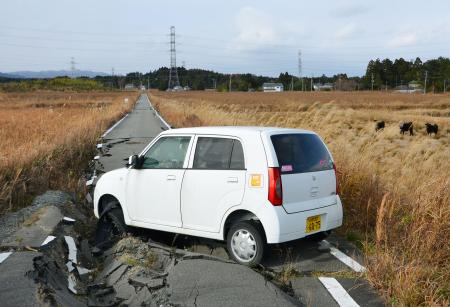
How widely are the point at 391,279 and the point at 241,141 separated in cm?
219

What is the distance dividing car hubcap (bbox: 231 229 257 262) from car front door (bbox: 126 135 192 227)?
83 cm

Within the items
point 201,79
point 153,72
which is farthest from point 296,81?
point 153,72

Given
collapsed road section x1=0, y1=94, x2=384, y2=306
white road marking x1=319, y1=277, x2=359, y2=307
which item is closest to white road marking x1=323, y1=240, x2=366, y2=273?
collapsed road section x1=0, y1=94, x2=384, y2=306

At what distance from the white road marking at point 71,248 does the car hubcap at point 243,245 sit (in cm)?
187

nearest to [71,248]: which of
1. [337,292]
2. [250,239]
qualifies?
[250,239]

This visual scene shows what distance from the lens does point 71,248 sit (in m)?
6.16

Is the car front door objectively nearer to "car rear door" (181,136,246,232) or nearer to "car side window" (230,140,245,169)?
"car rear door" (181,136,246,232)

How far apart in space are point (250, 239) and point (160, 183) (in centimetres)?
145

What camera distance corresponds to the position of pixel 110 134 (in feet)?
70.5

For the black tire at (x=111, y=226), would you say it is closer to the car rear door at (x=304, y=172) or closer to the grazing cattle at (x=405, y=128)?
the car rear door at (x=304, y=172)

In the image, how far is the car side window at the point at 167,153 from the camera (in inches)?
247

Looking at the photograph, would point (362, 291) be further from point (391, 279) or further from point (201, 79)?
point (201, 79)

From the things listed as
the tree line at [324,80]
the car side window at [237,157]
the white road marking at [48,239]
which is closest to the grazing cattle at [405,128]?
the car side window at [237,157]

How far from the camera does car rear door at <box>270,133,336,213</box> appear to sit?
5.48 metres
